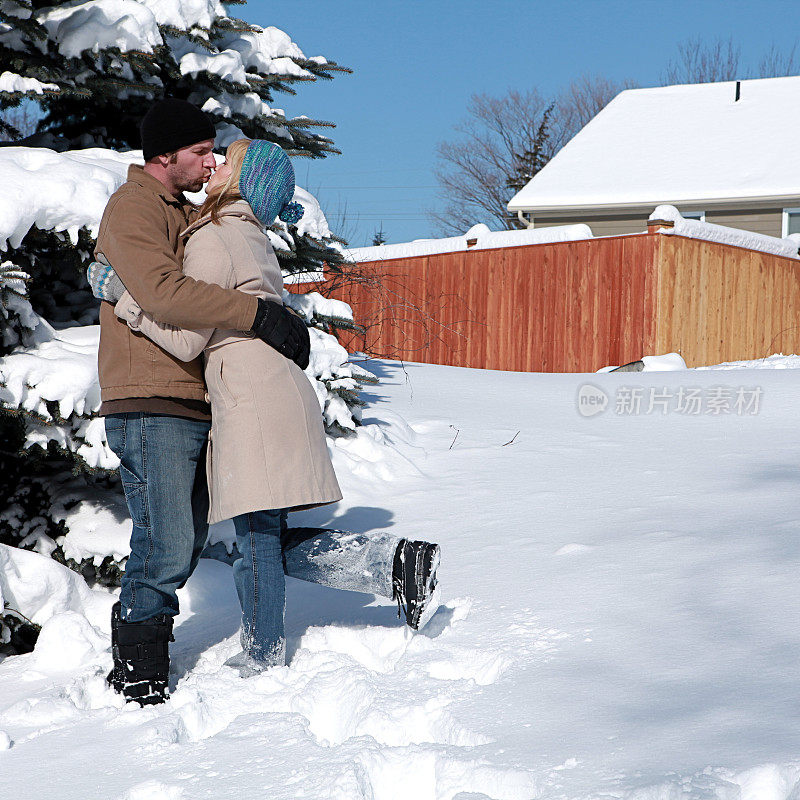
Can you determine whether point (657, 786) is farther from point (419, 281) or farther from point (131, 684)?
point (419, 281)

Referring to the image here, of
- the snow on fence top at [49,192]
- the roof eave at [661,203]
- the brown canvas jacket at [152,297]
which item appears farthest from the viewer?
the roof eave at [661,203]

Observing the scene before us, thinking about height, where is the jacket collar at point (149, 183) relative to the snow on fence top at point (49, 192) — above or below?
below

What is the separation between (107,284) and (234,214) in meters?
0.42

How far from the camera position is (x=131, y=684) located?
2504 millimetres

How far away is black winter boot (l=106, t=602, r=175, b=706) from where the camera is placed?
2.50 meters

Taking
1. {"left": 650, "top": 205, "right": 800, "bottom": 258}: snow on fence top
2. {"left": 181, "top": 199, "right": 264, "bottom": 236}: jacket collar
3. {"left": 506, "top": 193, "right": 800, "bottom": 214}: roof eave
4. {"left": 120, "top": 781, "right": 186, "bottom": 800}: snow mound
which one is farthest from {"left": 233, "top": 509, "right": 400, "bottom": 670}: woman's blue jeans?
{"left": 506, "top": 193, "right": 800, "bottom": 214}: roof eave

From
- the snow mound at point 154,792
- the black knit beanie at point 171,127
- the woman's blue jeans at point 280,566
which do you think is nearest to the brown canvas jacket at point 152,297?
the black knit beanie at point 171,127

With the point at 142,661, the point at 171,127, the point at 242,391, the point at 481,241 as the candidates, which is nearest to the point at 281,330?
the point at 242,391

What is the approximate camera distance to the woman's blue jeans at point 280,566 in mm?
2604

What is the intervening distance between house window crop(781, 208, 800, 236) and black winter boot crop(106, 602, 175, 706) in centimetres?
1701

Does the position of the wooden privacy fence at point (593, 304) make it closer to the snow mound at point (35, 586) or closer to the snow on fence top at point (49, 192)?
the snow on fence top at point (49, 192)

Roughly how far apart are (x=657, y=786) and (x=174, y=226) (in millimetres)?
1935

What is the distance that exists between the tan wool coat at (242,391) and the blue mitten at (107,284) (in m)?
0.07

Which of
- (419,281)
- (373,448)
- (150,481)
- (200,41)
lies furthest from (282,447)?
(419,281)
